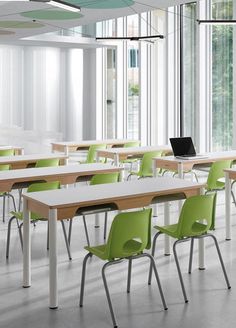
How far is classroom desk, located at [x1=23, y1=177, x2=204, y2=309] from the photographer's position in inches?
158

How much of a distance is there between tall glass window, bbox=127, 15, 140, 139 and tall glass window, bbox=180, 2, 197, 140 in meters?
1.83

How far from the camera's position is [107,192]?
15.2 ft

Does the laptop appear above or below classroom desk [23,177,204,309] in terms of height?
above

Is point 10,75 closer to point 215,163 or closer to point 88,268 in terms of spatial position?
point 215,163

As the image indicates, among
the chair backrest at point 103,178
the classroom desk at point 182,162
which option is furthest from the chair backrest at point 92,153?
the chair backrest at point 103,178

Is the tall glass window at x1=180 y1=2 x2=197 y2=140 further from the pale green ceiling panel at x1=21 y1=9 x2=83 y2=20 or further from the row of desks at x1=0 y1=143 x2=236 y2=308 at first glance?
the row of desks at x1=0 y1=143 x2=236 y2=308

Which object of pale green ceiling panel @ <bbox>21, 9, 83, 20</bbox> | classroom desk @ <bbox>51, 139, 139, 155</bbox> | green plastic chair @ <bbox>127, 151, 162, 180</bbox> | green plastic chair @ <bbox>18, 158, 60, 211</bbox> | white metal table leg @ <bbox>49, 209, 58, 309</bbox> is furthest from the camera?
classroom desk @ <bbox>51, 139, 139, 155</bbox>

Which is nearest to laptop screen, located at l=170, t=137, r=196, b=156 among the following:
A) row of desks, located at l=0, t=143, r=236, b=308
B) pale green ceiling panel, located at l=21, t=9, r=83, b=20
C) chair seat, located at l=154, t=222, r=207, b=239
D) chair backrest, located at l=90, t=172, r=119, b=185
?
row of desks, located at l=0, t=143, r=236, b=308

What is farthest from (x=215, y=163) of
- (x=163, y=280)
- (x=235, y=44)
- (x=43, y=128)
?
(x=43, y=128)

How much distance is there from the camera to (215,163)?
21.5 ft

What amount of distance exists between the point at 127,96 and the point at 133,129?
0.86m

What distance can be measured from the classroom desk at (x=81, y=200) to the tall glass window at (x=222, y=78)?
5.87 meters

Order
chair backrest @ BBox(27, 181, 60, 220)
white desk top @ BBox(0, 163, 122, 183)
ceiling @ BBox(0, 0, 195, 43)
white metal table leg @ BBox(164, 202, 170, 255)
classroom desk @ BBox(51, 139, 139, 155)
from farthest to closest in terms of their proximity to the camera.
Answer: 1. classroom desk @ BBox(51, 139, 139, 155)
2. ceiling @ BBox(0, 0, 195, 43)
3. white desk top @ BBox(0, 163, 122, 183)
4. white metal table leg @ BBox(164, 202, 170, 255)
5. chair backrest @ BBox(27, 181, 60, 220)

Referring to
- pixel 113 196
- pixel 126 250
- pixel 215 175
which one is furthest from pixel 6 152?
pixel 126 250
